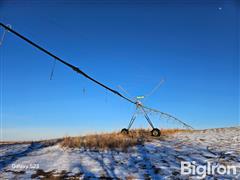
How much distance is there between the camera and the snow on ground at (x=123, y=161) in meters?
8.21

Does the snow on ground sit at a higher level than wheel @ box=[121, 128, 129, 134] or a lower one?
lower

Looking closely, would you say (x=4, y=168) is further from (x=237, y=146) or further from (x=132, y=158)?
(x=237, y=146)

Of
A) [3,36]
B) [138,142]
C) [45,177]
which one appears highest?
[3,36]

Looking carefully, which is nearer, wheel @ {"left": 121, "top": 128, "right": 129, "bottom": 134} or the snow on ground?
the snow on ground

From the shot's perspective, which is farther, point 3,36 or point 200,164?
point 200,164

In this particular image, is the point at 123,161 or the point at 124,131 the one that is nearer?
the point at 123,161

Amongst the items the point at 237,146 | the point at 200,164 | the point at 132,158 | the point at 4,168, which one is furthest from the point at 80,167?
the point at 237,146

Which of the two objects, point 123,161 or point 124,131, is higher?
point 124,131

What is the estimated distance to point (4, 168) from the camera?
31.4 ft

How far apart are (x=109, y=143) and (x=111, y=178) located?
4929mm

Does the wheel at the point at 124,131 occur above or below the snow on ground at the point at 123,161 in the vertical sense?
above

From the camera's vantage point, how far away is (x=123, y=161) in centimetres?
958

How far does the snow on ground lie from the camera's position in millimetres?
8211

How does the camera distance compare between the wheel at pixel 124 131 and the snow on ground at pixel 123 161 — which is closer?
the snow on ground at pixel 123 161
